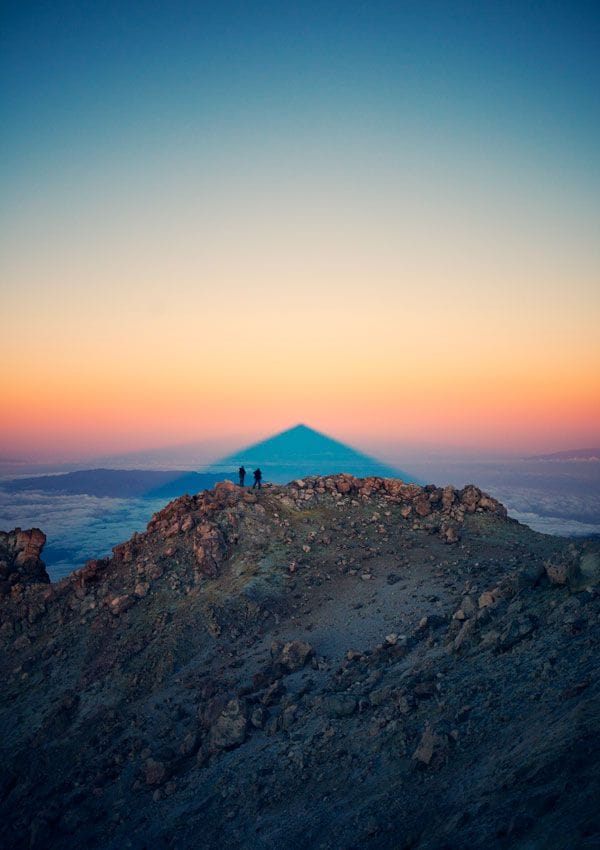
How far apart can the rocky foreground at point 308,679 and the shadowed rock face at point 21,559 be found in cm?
10

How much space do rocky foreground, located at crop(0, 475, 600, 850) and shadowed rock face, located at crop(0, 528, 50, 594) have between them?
0.33 ft

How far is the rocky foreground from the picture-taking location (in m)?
9.55

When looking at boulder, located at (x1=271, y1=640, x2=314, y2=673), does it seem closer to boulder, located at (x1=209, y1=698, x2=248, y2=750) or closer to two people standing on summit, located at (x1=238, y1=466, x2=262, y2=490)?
boulder, located at (x1=209, y1=698, x2=248, y2=750)

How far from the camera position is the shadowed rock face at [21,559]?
85.4 feet

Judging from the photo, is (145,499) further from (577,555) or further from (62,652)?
(577,555)

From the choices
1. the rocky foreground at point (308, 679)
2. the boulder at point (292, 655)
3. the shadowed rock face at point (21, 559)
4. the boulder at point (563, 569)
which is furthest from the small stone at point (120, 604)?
the boulder at point (563, 569)

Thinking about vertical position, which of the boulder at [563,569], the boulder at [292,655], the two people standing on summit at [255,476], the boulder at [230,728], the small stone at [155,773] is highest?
the two people standing on summit at [255,476]

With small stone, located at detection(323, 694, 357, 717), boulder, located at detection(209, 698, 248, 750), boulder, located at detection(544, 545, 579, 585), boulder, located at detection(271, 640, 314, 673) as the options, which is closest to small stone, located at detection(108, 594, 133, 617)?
boulder, located at detection(271, 640, 314, 673)

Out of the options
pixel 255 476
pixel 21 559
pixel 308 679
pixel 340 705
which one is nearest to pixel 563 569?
pixel 340 705

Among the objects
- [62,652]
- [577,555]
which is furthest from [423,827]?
[62,652]

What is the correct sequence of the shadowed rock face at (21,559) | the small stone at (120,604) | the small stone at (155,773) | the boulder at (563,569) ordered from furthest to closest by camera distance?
the shadowed rock face at (21,559)
the small stone at (120,604)
the boulder at (563,569)
the small stone at (155,773)

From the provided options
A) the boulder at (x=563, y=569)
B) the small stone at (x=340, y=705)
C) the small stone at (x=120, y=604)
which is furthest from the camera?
the small stone at (x=120, y=604)

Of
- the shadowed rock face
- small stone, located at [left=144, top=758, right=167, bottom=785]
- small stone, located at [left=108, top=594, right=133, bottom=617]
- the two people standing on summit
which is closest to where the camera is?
small stone, located at [left=144, top=758, right=167, bottom=785]

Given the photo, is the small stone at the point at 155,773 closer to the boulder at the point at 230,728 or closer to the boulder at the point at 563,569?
the boulder at the point at 230,728
